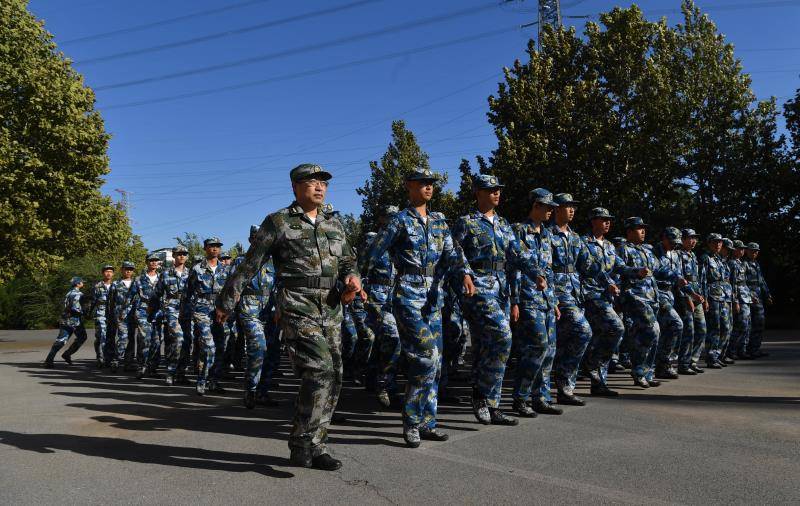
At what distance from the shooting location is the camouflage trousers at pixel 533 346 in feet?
21.6

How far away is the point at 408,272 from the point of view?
18.8 ft

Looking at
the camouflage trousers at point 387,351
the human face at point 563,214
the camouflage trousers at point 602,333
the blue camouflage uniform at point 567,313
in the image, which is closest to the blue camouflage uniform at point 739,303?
the camouflage trousers at point 602,333

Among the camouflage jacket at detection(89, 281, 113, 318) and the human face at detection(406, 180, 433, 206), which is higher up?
the human face at detection(406, 180, 433, 206)

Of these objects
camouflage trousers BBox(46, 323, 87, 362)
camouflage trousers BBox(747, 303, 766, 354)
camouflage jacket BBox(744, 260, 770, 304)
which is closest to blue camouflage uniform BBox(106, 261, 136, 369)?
camouflage trousers BBox(46, 323, 87, 362)

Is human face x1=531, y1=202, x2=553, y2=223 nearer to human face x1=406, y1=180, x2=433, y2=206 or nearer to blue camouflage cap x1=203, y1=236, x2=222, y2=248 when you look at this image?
human face x1=406, y1=180, x2=433, y2=206

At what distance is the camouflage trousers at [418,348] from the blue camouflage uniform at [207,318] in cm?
451

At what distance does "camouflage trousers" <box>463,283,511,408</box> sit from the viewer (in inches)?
239

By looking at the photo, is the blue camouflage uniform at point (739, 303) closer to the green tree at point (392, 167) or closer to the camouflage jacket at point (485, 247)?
the camouflage jacket at point (485, 247)

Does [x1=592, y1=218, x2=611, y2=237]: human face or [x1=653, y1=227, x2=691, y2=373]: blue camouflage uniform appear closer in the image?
[x1=592, y1=218, x2=611, y2=237]: human face

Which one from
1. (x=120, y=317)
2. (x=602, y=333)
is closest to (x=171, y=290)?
(x=120, y=317)

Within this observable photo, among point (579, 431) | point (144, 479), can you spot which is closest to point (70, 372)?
point (144, 479)

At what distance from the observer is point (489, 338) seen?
6090 millimetres

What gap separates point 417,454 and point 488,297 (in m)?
1.71

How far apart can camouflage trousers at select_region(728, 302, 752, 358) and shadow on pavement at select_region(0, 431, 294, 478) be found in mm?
10367
